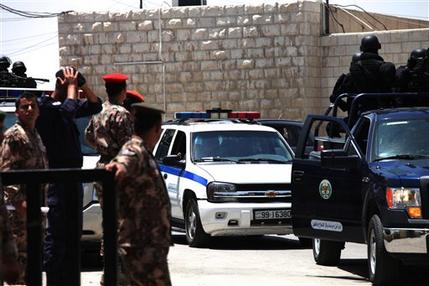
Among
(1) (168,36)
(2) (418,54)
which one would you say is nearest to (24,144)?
(2) (418,54)

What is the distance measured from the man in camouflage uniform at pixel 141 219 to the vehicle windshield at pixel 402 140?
5129mm

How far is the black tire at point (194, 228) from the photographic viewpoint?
15609mm

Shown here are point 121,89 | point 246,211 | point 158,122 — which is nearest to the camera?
point 158,122

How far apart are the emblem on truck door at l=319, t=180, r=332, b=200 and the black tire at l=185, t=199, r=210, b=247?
3.08 m

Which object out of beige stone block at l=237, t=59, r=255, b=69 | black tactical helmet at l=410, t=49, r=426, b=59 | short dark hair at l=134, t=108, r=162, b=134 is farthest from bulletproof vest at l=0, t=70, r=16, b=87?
beige stone block at l=237, t=59, r=255, b=69

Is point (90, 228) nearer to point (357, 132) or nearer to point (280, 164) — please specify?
point (357, 132)

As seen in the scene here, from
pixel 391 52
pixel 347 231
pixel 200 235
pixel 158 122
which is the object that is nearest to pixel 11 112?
pixel 200 235

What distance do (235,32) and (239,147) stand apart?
68.5 ft

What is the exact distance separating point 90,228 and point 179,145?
461 cm

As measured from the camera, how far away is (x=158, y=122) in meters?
7.47

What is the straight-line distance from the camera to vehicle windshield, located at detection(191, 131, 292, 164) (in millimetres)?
16547

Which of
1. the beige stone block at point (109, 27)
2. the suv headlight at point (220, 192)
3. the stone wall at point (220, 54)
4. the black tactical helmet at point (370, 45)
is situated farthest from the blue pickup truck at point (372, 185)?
the beige stone block at point (109, 27)

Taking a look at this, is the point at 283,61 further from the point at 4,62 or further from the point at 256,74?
the point at 4,62

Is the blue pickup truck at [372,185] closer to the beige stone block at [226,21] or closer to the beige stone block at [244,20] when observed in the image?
the beige stone block at [244,20]
